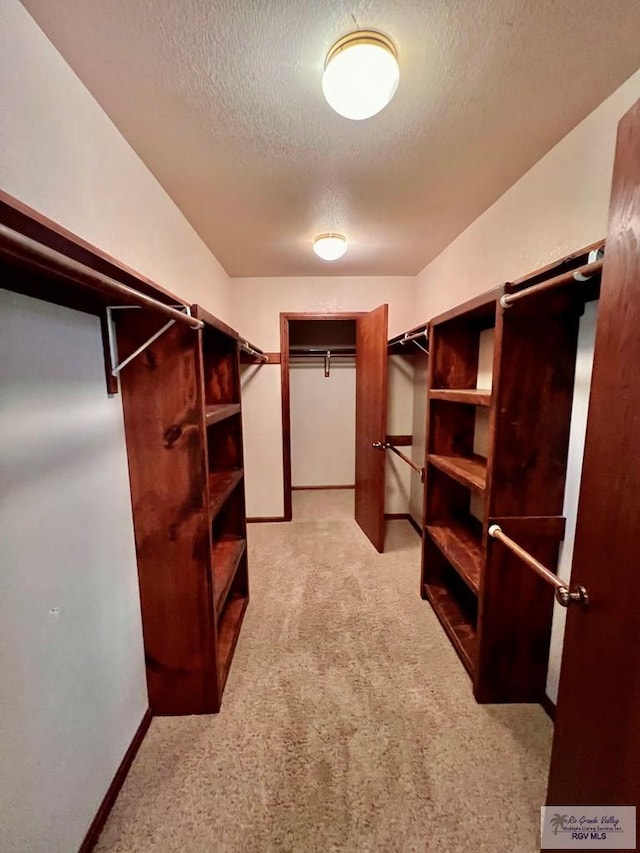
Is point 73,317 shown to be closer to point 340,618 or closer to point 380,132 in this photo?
point 380,132

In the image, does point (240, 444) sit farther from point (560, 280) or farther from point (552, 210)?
point (552, 210)

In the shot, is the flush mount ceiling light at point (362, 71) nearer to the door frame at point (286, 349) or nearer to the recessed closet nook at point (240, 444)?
the recessed closet nook at point (240, 444)

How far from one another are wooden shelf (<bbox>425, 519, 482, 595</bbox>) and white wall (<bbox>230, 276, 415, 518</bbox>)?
179 centimetres

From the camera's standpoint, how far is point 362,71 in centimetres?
92

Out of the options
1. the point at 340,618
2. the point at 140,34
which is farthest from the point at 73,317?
the point at 340,618

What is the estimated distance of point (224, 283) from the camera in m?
2.92

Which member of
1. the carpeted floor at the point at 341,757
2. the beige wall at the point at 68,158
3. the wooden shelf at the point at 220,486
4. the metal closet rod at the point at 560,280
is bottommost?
the carpeted floor at the point at 341,757

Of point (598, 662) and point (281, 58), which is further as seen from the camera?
point (281, 58)

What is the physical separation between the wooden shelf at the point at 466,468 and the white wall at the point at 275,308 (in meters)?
1.70

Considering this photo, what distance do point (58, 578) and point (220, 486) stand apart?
853mm

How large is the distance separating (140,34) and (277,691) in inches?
95.7

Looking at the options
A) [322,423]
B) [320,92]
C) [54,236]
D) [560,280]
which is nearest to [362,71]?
[320,92]

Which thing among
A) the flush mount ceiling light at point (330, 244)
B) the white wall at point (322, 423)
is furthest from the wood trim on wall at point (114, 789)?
the white wall at point (322, 423)

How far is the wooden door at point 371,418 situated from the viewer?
2646 mm
